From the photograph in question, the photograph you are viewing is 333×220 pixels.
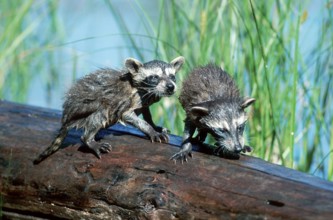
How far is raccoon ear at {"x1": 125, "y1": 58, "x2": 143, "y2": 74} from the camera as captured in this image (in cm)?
649

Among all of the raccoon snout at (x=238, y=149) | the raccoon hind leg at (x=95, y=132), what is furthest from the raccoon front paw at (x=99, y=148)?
the raccoon snout at (x=238, y=149)

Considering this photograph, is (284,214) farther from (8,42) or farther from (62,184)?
(8,42)

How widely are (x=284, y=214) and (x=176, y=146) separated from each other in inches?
52.0

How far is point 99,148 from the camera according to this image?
5.96 metres

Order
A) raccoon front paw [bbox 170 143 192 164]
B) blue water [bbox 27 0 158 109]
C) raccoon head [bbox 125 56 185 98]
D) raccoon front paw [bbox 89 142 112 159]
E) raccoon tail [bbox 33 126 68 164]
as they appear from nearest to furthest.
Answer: raccoon front paw [bbox 170 143 192 164], raccoon front paw [bbox 89 142 112 159], raccoon tail [bbox 33 126 68 164], raccoon head [bbox 125 56 185 98], blue water [bbox 27 0 158 109]

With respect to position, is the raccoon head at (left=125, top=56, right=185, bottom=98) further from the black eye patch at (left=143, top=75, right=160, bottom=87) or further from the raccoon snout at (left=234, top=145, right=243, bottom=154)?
the raccoon snout at (left=234, top=145, right=243, bottom=154)

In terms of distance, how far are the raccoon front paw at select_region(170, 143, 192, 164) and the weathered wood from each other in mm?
40

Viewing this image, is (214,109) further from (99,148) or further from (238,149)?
(99,148)

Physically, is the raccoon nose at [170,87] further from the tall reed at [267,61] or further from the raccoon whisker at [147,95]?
the tall reed at [267,61]

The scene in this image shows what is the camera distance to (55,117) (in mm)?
6797

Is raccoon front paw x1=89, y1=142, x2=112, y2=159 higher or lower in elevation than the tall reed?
lower

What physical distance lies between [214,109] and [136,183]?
80 cm

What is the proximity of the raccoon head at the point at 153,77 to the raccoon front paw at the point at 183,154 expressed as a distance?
0.71 metres

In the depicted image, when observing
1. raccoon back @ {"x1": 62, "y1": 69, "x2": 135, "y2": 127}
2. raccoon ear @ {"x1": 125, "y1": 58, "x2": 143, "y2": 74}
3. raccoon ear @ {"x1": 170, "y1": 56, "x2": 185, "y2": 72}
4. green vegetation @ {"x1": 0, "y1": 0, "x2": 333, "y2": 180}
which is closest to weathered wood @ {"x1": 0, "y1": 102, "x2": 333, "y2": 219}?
raccoon back @ {"x1": 62, "y1": 69, "x2": 135, "y2": 127}
